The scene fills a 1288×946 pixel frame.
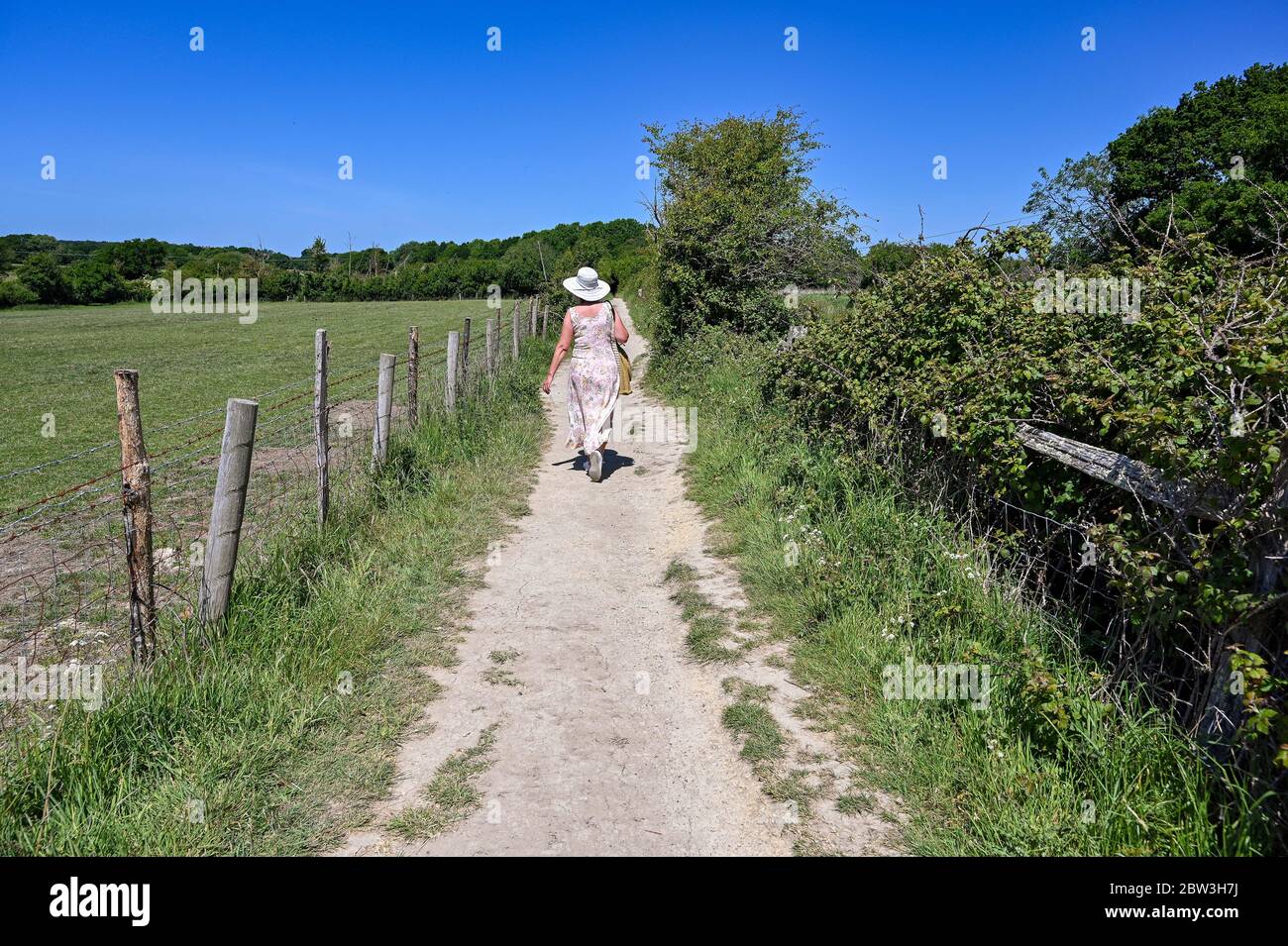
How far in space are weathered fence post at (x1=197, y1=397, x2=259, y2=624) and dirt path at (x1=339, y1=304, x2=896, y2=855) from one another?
130 cm

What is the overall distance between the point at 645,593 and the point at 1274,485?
158 inches

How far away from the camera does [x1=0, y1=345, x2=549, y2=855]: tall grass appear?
2959 mm

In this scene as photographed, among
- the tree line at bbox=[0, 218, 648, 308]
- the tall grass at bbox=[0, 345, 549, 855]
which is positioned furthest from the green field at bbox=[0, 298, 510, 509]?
the tree line at bbox=[0, 218, 648, 308]

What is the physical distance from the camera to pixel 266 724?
3.70m

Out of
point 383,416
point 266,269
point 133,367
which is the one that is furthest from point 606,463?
point 266,269

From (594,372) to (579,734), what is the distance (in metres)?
5.55

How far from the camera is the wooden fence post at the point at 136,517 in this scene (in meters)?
3.70

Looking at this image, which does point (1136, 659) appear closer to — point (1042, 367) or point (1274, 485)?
point (1274, 485)

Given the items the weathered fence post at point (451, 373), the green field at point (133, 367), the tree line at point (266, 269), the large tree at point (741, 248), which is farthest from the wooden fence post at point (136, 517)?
the tree line at point (266, 269)

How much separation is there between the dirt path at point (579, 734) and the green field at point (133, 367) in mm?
5685

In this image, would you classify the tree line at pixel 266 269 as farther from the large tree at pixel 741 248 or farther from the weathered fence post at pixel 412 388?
the weathered fence post at pixel 412 388

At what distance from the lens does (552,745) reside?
3.83 m

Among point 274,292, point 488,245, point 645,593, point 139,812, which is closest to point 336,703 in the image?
point 139,812

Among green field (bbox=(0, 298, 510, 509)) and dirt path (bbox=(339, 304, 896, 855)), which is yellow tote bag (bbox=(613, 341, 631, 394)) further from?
green field (bbox=(0, 298, 510, 509))
